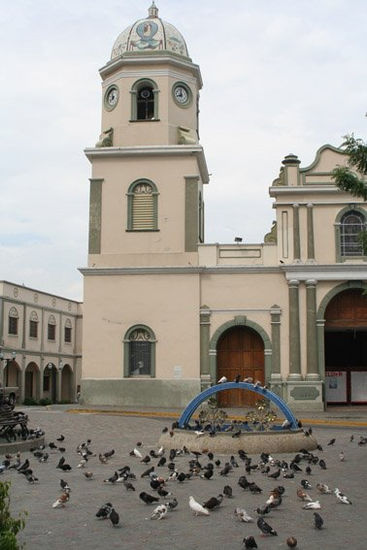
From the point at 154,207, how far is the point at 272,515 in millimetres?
20126

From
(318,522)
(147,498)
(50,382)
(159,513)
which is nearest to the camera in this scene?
(318,522)

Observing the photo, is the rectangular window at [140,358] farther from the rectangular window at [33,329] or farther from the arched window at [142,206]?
the rectangular window at [33,329]

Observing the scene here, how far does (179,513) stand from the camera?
880 centimetres

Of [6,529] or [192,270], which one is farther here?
[192,270]

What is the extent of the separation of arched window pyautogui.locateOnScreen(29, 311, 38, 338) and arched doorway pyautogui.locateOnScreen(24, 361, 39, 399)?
1.77 meters

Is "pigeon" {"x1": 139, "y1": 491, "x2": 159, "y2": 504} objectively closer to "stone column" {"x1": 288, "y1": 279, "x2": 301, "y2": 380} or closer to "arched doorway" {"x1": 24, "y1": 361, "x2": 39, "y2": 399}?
"stone column" {"x1": 288, "y1": 279, "x2": 301, "y2": 380}

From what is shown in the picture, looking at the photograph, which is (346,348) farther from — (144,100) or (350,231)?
(144,100)

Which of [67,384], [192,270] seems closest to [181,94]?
[192,270]

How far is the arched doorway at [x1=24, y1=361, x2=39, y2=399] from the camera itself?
4638cm

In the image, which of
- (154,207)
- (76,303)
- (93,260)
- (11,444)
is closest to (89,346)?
(93,260)

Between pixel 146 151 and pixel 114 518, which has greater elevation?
pixel 146 151

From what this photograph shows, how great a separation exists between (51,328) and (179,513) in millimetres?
41568

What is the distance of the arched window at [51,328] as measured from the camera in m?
49.1

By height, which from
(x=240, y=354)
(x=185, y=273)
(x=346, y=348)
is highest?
(x=185, y=273)
